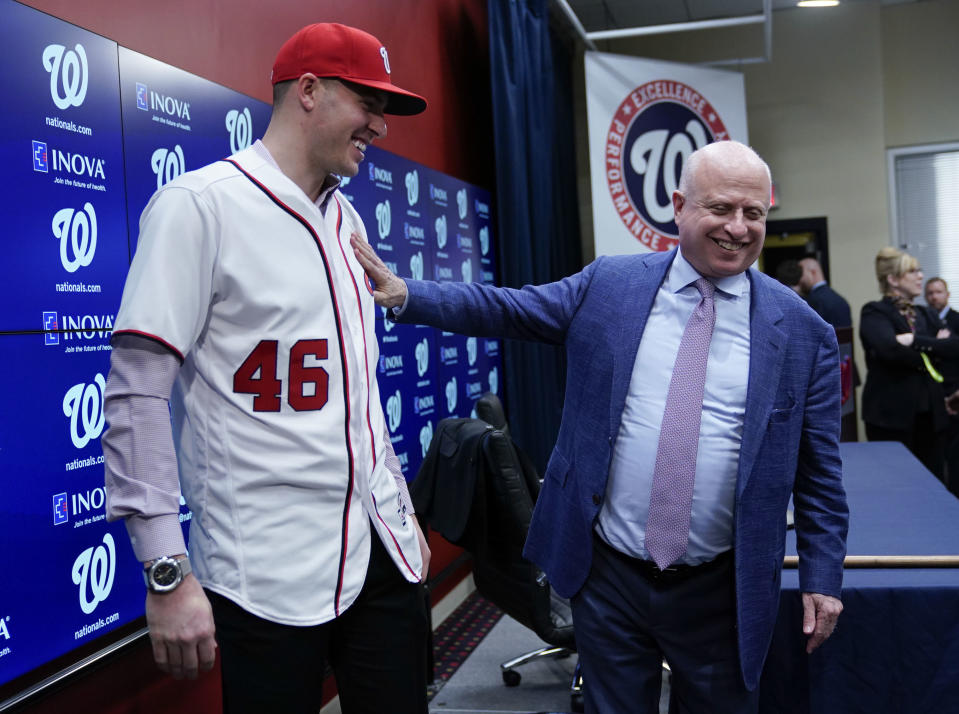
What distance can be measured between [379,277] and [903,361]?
387 centimetres

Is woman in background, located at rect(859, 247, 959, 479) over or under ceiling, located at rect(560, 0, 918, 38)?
under

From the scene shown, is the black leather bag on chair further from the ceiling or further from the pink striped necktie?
the ceiling

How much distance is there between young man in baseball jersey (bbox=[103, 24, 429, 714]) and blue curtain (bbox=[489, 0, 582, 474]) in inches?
135

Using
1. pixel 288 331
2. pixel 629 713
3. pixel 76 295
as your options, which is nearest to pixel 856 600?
pixel 629 713

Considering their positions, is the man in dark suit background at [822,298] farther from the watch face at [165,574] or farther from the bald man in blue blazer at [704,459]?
the watch face at [165,574]

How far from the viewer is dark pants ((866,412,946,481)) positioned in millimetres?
4887

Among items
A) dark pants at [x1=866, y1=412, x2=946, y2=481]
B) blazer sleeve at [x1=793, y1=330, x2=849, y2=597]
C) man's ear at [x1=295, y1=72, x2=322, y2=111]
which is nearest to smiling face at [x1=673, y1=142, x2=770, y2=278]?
blazer sleeve at [x1=793, y1=330, x2=849, y2=597]

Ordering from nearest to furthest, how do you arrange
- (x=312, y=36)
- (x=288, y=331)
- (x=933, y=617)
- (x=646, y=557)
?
1. (x=288, y=331)
2. (x=312, y=36)
3. (x=646, y=557)
4. (x=933, y=617)

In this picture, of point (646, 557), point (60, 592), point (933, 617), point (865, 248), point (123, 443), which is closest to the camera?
point (123, 443)

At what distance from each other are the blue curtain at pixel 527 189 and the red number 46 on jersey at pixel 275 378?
3532mm

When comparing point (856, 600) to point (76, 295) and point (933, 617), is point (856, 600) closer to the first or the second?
point (933, 617)

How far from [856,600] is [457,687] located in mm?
1652

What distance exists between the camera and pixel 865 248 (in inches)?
285

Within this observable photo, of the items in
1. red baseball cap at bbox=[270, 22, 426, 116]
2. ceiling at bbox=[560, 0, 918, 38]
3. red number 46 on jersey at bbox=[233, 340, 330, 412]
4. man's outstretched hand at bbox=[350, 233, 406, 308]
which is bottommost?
red number 46 on jersey at bbox=[233, 340, 330, 412]
